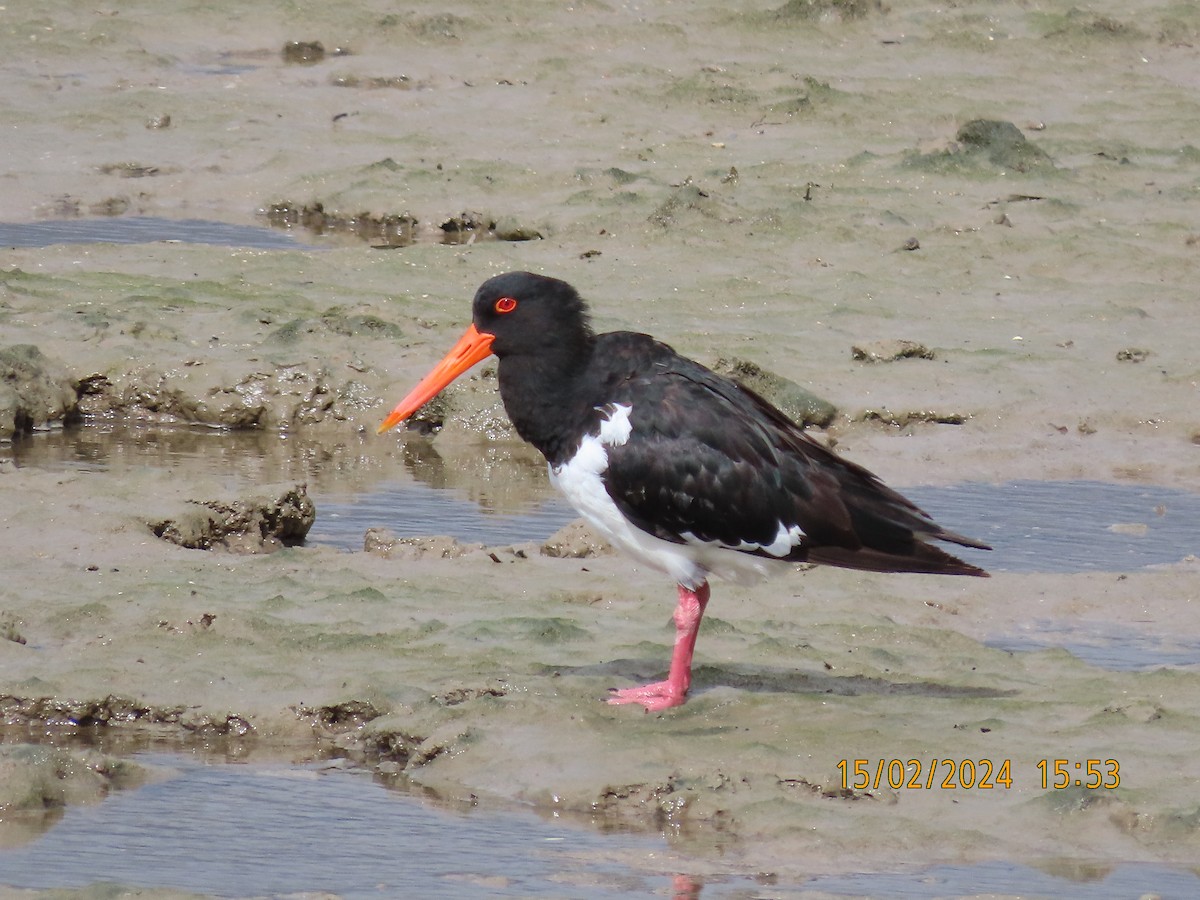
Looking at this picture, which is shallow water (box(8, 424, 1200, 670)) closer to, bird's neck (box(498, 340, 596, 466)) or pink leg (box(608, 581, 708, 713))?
bird's neck (box(498, 340, 596, 466))

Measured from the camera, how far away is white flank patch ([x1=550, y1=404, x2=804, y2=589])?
20.9ft

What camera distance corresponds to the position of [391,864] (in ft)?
17.3

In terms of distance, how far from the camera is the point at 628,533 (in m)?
6.45

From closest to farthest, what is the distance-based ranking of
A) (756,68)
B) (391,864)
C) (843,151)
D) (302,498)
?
1. (391,864)
2. (302,498)
3. (843,151)
4. (756,68)

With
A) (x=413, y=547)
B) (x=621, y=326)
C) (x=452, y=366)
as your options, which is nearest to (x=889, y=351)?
(x=621, y=326)

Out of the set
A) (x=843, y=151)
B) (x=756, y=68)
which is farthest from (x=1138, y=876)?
(x=756, y=68)

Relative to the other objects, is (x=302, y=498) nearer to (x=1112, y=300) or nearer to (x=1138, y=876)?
(x=1138, y=876)

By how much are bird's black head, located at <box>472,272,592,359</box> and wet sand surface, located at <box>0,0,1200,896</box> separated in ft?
3.38

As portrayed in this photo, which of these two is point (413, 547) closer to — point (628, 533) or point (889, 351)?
point (628, 533)

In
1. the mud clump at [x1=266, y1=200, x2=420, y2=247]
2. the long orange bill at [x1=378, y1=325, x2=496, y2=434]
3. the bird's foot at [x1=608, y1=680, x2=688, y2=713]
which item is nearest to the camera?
the bird's foot at [x1=608, y1=680, x2=688, y2=713]

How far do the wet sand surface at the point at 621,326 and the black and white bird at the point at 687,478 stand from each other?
446 millimetres

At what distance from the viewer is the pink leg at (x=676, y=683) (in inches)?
249

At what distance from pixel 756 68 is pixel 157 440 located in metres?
9.05
